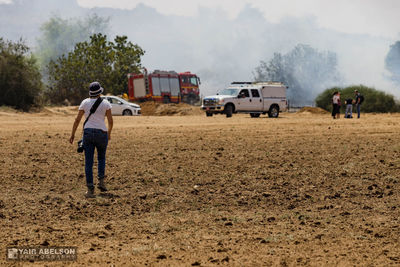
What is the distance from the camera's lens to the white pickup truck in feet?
115

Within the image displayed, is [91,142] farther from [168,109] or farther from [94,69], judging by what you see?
[94,69]

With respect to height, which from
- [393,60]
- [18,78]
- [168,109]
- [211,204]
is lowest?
[211,204]

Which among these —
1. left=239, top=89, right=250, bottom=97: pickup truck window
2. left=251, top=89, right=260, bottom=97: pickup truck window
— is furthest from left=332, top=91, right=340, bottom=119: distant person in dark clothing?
left=239, top=89, right=250, bottom=97: pickup truck window

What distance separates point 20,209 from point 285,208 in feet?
13.4

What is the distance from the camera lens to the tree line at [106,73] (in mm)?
42812

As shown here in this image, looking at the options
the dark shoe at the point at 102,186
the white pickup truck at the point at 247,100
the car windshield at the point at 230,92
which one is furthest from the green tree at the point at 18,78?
the dark shoe at the point at 102,186

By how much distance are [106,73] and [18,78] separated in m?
15.6

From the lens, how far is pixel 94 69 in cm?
5756

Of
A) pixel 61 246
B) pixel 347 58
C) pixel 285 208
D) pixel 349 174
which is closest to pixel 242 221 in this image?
pixel 285 208

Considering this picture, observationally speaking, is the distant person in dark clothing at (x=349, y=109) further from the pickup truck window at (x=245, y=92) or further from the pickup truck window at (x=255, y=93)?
the pickup truck window at (x=245, y=92)

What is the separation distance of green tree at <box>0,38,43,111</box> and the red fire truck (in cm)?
886

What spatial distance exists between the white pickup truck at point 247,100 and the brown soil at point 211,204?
53.9 ft

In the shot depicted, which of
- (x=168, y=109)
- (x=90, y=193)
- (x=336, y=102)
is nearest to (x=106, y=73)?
(x=168, y=109)

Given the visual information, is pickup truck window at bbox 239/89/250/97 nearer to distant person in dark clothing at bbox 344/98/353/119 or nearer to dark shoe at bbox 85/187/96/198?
distant person in dark clothing at bbox 344/98/353/119
